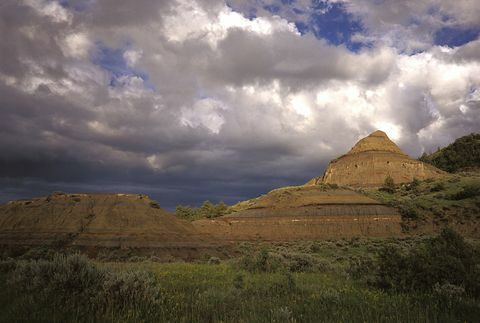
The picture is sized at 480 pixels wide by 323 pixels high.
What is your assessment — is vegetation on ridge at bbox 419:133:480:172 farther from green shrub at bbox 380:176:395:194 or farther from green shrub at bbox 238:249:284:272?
green shrub at bbox 238:249:284:272

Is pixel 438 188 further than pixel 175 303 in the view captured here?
Yes

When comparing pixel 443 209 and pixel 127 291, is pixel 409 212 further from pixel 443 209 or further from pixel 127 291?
pixel 127 291

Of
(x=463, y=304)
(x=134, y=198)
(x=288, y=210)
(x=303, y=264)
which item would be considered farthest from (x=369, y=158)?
(x=463, y=304)

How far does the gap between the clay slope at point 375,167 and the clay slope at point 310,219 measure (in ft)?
157

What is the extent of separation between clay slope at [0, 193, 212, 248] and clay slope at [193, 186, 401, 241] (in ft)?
44.9

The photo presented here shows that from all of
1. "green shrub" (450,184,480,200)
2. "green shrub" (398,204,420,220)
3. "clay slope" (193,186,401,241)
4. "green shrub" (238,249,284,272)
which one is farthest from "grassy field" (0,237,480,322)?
"green shrub" (450,184,480,200)

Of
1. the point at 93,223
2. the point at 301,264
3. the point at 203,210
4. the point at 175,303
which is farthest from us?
the point at 203,210

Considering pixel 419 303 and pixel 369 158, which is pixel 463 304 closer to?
pixel 419 303

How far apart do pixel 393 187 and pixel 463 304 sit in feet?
319

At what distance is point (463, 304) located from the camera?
794 centimetres

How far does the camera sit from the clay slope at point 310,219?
5938 centimetres

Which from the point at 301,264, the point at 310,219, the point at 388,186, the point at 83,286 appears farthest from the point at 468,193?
the point at 83,286

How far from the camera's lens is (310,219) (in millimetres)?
62656

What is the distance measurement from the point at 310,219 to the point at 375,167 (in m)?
62.0
